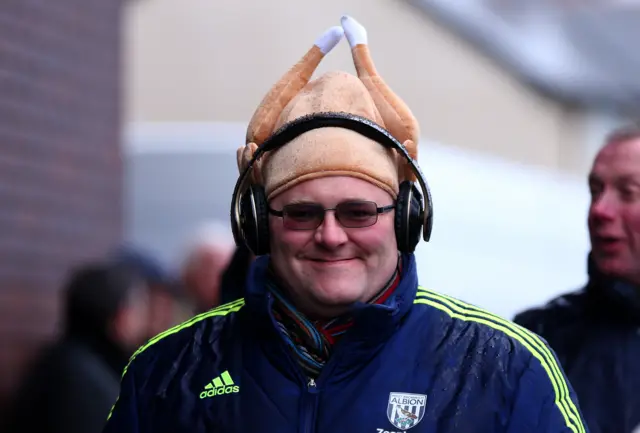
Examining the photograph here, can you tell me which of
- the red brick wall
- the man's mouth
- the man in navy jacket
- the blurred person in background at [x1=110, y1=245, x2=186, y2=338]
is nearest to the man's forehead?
the man's mouth

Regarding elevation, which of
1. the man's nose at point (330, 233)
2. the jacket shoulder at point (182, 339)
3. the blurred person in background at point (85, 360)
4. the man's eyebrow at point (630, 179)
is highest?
the man's eyebrow at point (630, 179)

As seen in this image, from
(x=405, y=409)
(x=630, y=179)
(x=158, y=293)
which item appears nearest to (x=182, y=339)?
(x=405, y=409)

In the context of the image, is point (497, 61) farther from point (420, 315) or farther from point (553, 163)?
point (420, 315)

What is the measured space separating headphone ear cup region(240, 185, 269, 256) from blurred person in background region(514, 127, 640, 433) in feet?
3.58

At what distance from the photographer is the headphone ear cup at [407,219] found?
2955 mm

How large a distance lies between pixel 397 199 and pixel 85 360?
3071 mm

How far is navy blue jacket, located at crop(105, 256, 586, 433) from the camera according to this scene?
281 cm

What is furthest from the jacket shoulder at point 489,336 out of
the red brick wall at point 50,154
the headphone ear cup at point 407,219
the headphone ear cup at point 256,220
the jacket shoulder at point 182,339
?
the red brick wall at point 50,154

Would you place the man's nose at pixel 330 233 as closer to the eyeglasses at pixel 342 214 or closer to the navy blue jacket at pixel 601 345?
the eyeglasses at pixel 342 214

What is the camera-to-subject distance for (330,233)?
9.41ft

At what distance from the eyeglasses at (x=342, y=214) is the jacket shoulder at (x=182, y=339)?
0.40 metres

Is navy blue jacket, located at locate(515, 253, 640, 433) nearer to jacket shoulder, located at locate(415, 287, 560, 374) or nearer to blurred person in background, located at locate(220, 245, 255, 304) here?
jacket shoulder, located at locate(415, 287, 560, 374)

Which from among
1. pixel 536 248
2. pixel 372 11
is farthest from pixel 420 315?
pixel 372 11

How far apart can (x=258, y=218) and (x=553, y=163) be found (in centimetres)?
2033
